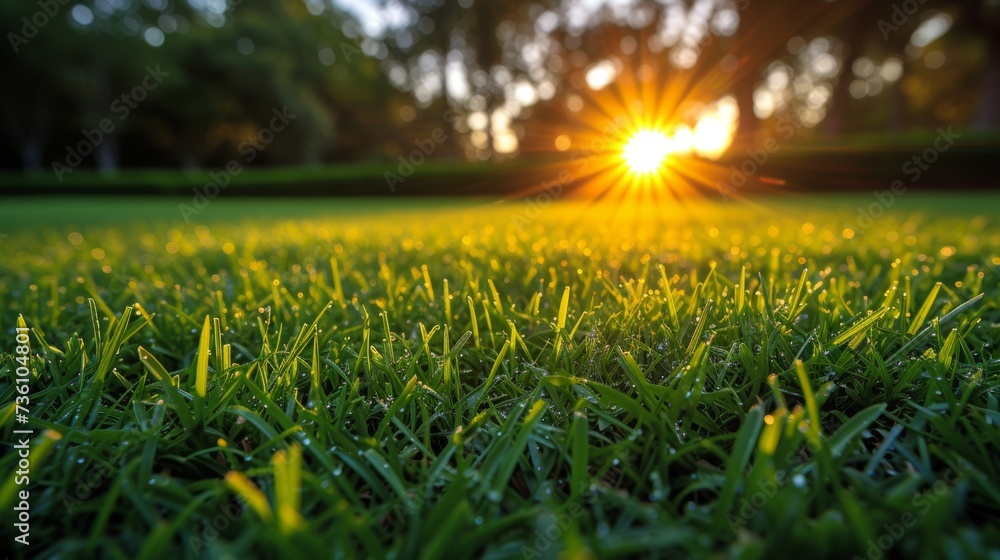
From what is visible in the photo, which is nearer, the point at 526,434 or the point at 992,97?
the point at 526,434

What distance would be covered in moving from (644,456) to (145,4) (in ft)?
130

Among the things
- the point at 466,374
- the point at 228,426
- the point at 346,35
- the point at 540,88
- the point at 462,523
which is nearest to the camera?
the point at 462,523

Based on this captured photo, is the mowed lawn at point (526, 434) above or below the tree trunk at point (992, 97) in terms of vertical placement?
below

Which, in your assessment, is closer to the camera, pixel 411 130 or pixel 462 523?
pixel 462 523

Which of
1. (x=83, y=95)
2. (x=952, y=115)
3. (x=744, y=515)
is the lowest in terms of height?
(x=744, y=515)

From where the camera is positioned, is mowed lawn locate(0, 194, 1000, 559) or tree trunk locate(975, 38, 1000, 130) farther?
tree trunk locate(975, 38, 1000, 130)

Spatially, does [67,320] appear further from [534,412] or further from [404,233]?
[404,233]

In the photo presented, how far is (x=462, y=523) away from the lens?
0.59 m

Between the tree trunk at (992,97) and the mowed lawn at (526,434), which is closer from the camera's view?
the mowed lawn at (526,434)

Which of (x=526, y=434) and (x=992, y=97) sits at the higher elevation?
(x=992, y=97)

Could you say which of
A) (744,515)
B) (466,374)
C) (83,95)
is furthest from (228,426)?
(83,95)

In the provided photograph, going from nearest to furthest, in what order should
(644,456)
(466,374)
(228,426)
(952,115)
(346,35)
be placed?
1. (644,456)
2. (228,426)
3. (466,374)
4. (952,115)
5. (346,35)

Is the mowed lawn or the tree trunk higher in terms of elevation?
the tree trunk

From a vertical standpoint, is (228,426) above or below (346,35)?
below
